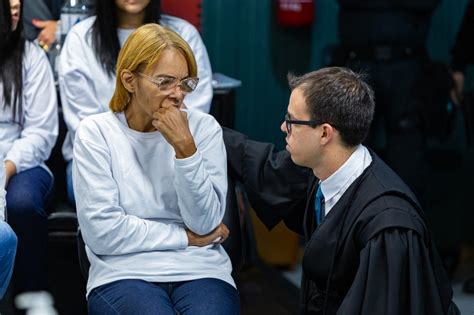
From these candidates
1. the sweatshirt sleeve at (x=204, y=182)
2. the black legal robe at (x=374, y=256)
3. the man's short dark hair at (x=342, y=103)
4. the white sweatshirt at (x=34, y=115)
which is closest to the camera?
the black legal robe at (x=374, y=256)

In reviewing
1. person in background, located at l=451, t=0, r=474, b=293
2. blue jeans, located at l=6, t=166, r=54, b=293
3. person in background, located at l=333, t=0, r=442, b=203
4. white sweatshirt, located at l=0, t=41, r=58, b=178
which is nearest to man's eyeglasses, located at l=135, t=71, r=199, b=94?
blue jeans, located at l=6, t=166, r=54, b=293

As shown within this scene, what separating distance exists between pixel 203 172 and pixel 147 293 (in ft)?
1.34

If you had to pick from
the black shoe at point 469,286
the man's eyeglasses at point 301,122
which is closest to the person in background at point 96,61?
the man's eyeglasses at point 301,122

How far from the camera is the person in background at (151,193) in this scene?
10.7ft

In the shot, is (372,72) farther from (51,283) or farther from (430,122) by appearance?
(51,283)

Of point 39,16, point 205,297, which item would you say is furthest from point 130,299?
point 39,16

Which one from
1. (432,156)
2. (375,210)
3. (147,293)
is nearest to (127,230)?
(147,293)

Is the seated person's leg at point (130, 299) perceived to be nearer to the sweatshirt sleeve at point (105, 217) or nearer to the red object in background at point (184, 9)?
the sweatshirt sleeve at point (105, 217)

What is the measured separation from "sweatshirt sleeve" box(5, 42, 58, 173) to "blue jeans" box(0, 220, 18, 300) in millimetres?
752

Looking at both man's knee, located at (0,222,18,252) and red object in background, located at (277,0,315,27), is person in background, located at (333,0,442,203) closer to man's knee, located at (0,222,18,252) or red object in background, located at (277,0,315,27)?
red object in background, located at (277,0,315,27)

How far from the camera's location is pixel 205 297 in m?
3.23

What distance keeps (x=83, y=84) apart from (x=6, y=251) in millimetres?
1038

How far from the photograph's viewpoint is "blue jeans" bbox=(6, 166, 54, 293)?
3.92 metres

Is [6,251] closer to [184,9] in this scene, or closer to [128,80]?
[128,80]
